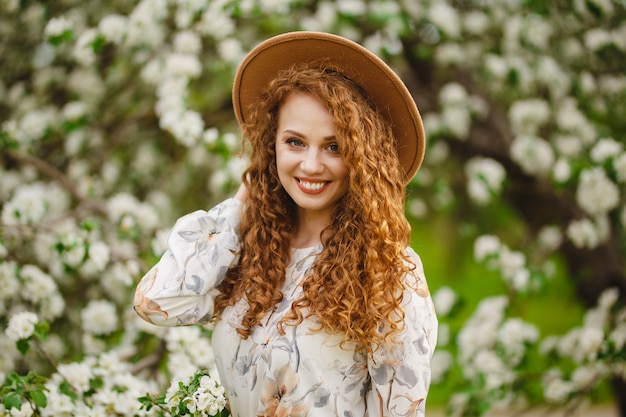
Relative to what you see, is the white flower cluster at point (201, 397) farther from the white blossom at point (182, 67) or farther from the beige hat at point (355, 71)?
the white blossom at point (182, 67)

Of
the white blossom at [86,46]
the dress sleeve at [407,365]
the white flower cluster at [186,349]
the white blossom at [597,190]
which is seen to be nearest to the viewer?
the dress sleeve at [407,365]

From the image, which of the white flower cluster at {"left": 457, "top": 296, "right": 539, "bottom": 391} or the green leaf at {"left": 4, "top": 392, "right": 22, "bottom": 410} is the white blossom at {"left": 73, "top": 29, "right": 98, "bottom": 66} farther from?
the white flower cluster at {"left": 457, "top": 296, "right": 539, "bottom": 391}

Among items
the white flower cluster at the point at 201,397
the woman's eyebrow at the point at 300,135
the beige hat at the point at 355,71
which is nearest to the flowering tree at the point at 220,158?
the white flower cluster at the point at 201,397

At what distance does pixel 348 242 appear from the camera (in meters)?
1.57

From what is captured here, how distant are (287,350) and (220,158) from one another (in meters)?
1.69

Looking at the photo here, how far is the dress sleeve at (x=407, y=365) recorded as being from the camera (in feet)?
4.77

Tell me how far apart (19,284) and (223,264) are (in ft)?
3.88

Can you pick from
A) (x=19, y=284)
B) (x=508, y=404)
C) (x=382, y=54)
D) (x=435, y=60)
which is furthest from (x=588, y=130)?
(x=19, y=284)

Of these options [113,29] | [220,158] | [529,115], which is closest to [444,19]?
[529,115]

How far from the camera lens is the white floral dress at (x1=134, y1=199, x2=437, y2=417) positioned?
4.81 ft

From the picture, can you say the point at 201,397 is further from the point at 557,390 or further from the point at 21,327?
the point at 557,390

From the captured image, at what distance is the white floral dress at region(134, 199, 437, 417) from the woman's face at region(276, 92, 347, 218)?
0.17 metres

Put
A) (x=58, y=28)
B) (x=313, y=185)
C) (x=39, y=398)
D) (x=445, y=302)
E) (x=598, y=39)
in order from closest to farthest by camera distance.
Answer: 1. (x=313, y=185)
2. (x=39, y=398)
3. (x=58, y=28)
4. (x=445, y=302)
5. (x=598, y=39)

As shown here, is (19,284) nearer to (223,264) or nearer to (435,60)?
(223,264)
